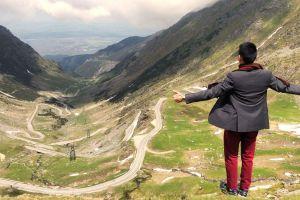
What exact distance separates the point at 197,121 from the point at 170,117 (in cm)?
1161

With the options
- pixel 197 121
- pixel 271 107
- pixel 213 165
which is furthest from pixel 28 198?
pixel 271 107

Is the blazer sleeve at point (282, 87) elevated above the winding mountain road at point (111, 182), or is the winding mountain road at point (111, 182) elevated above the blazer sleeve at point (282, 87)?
the blazer sleeve at point (282, 87)

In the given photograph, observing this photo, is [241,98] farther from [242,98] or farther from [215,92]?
[215,92]

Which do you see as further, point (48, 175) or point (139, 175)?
point (48, 175)

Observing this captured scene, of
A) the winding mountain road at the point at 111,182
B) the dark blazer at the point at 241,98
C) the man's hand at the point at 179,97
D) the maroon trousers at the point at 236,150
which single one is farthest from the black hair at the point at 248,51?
the winding mountain road at the point at 111,182

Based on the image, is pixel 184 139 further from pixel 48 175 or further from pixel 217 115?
pixel 217 115

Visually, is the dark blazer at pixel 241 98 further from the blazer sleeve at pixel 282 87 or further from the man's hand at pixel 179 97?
the man's hand at pixel 179 97

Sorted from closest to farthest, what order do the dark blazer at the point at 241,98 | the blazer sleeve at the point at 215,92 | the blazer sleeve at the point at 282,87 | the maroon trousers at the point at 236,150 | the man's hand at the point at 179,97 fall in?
1. the blazer sleeve at the point at 215,92
2. the dark blazer at the point at 241,98
3. the man's hand at the point at 179,97
4. the blazer sleeve at the point at 282,87
5. the maroon trousers at the point at 236,150

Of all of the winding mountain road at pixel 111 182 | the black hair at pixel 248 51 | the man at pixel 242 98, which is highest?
the black hair at pixel 248 51

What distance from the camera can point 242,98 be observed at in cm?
2016

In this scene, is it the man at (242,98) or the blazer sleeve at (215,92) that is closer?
the blazer sleeve at (215,92)

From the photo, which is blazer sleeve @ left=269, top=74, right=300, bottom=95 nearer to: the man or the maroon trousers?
the man

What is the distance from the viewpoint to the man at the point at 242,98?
19953 mm

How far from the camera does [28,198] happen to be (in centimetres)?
3619
